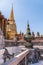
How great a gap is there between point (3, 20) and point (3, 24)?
3.41ft

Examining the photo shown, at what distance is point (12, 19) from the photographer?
35406 mm

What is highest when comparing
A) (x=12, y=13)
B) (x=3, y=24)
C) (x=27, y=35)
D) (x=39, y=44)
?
(x=12, y=13)

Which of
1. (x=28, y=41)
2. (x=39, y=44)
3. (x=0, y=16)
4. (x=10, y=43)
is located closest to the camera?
(x=28, y=41)

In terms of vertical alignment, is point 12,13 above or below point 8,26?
above

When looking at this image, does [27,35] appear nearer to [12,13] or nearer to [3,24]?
[3,24]

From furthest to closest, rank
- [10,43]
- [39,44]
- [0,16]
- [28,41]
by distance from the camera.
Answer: [0,16] → [39,44] → [10,43] → [28,41]

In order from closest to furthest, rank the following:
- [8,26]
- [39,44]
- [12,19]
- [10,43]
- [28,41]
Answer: [28,41] → [10,43] → [39,44] → [8,26] → [12,19]

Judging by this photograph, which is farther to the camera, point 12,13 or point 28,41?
point 12,13

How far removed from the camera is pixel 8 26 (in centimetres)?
3325

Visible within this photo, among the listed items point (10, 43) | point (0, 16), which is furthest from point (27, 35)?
point (0, 16)

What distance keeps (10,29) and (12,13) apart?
497cm

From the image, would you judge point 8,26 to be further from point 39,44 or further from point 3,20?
point 39,44

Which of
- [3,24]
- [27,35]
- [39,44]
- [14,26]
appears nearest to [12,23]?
Answer: [14,26]

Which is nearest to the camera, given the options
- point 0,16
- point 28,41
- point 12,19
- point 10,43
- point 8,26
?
point 28,41
